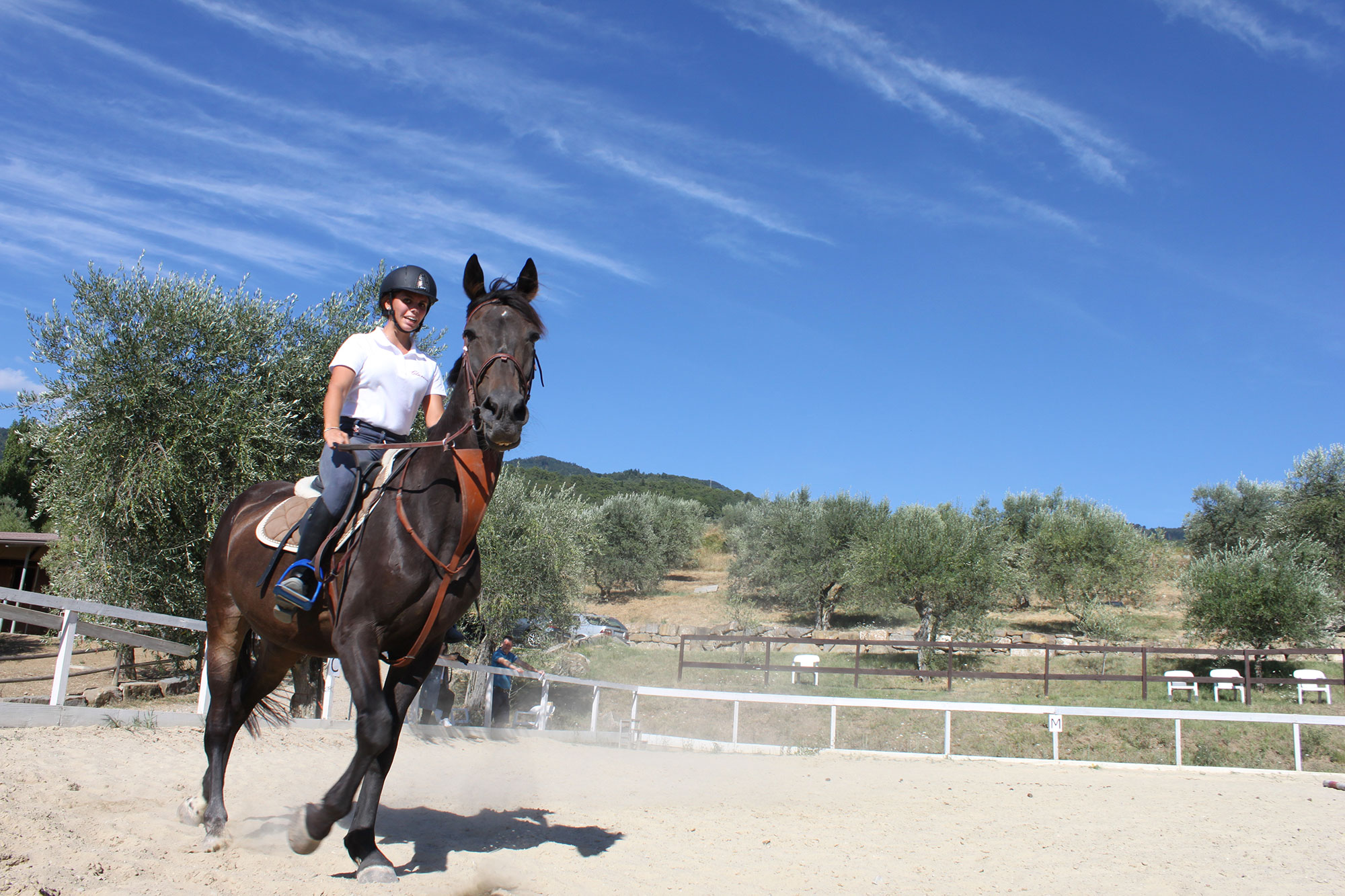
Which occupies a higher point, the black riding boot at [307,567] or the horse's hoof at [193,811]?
the black riding boot at [307,567]

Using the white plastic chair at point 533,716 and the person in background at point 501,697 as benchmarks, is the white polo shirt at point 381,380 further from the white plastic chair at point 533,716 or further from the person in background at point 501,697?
the white plastic chair at point 533,716

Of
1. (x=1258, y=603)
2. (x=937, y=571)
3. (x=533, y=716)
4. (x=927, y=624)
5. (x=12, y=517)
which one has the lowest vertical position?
(x=533, y=716)

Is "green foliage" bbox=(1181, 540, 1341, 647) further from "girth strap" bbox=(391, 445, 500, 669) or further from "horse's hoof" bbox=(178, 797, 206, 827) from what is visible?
"horse's hoof" bbox=(178, 797, 206, 827)

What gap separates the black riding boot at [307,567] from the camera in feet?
14.9

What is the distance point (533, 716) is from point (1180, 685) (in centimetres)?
1651

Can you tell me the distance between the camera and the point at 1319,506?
33938 mm

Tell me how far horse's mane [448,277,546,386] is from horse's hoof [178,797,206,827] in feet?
10.1

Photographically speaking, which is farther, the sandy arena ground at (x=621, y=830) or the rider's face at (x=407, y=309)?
the rider's face at (x=407, y=309)

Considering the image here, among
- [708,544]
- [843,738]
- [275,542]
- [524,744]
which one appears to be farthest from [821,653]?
[708,544]

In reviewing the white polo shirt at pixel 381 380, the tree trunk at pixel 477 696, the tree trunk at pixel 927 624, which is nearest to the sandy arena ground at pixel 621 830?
the white polo shirt at pixel 381 380

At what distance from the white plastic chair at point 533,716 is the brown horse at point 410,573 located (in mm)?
10815

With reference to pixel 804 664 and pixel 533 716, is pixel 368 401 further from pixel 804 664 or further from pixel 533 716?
pixel 804 664

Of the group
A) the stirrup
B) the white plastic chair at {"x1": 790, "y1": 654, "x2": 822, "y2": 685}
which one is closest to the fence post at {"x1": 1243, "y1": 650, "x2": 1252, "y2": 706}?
the white plastic chair at {"x1": 790, "y1": 654, "x2": 822, "y2": 685}

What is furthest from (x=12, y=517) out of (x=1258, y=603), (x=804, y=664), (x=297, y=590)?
(x=1258, y=603)
